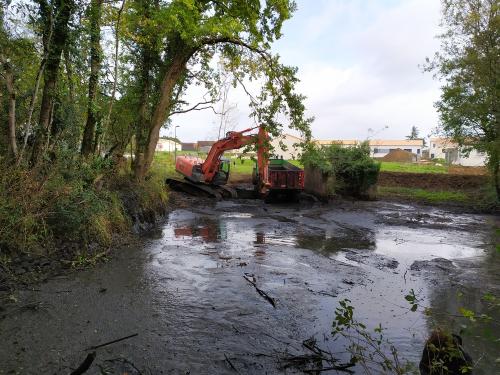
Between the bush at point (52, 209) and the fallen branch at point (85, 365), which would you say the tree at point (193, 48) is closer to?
the bush at point (52, 209)

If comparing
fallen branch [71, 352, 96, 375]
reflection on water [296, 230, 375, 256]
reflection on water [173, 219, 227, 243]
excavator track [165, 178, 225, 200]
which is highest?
excavator track [165, 178, 225, 200]

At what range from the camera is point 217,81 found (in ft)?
67.6

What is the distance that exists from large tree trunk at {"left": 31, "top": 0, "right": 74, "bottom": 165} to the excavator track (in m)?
11.7

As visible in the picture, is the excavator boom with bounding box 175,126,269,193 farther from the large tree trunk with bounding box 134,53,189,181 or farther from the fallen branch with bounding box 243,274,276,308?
the fallen branch with bounding box 243,274,276,308

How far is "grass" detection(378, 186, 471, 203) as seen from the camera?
2350 cm

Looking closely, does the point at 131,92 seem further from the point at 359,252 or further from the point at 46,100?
the point at 359,252

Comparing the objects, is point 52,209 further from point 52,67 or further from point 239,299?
point 239,299

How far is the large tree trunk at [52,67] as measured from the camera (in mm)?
9133

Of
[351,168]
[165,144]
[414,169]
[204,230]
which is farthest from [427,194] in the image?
[165,144]

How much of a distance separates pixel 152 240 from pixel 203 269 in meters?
3.21

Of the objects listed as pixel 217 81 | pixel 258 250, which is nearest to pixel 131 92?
pixel 217 81

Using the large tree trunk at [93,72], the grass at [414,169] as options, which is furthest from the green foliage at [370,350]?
the grass at [414,169]

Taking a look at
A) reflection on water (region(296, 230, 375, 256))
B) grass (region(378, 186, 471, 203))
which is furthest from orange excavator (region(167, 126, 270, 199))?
grass (region(378, 186, 471, 203))

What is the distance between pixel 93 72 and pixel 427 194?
2071 centimetres
